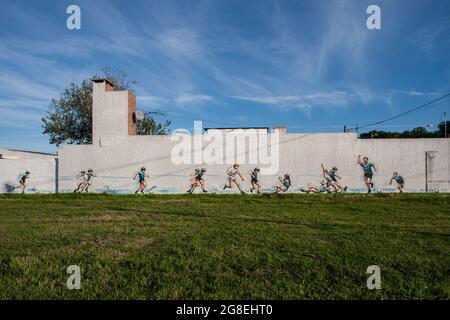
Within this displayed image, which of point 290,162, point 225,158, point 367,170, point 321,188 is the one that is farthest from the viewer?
point 225,158

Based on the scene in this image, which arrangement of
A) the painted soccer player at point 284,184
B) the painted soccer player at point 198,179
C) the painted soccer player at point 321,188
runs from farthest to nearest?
the painted soccer player at point 198,179, the painted soccer player at point 284,184, the painted soccer player at point 321,188

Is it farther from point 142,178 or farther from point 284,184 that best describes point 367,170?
point 142,178

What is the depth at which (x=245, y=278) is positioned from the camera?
431cm

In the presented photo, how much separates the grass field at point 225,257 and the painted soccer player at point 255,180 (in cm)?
889

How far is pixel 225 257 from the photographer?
5316 mm

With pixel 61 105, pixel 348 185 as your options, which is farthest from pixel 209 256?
pixel 61 105

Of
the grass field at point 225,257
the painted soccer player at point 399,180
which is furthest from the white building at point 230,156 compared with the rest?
the grass field at point 225,257

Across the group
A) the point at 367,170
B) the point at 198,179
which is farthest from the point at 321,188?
the point at 198,179

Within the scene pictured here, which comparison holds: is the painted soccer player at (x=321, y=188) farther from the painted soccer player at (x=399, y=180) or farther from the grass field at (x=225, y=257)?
the grass field at (x=225, y=257)

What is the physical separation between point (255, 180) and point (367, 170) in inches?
256

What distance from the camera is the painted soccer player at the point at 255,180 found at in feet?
61.0

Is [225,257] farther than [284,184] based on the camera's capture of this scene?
No
